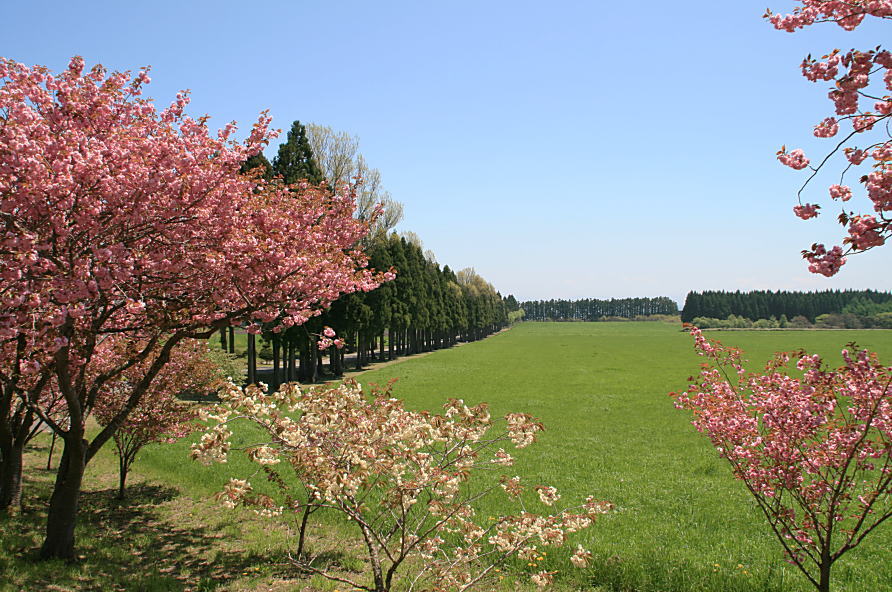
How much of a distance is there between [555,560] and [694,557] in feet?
6.89

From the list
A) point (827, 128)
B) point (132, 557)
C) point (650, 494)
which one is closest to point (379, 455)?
point (827, 128)

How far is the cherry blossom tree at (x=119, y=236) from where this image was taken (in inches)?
197

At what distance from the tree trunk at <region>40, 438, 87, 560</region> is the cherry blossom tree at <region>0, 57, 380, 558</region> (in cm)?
2

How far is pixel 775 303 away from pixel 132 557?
167m

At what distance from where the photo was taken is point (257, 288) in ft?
23.4

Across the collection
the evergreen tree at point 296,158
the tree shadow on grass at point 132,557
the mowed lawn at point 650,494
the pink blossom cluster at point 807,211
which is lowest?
the mowed lawn at point 650,494

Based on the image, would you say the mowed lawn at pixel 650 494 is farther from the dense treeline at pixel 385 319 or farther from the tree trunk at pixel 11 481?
the tree trunk at pixel 11 481

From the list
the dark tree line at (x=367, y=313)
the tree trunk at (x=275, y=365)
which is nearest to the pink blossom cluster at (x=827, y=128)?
the dark tree line at (x=367, y=313)

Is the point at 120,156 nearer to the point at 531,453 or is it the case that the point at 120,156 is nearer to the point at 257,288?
the point at 257,288

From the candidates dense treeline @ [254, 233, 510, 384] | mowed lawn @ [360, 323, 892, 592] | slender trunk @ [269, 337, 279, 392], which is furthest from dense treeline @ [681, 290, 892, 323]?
slender trunk @ [269, 337, 279, 392]

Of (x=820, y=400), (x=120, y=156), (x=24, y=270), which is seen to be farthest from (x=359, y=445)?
(x=820, y=400)

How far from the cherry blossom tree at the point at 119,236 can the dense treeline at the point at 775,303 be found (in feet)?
513

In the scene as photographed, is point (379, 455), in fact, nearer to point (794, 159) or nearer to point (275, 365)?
point (794, 159)

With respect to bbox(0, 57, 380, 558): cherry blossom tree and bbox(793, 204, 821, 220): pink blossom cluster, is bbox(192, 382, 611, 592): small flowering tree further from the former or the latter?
bbox(793, 204, 821, 220): pink blossom cluster
